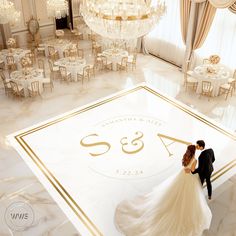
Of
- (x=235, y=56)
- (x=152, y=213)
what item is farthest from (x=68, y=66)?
(x=152, y=213)

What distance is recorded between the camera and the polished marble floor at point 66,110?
5898 millimetres

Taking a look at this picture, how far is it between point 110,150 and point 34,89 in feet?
11.9

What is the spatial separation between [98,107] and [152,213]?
4.64m

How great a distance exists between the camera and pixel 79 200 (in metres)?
6.36

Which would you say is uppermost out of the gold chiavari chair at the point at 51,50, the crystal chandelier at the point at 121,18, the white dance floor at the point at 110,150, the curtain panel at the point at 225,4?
the crystal chandelier at the point at 121,18

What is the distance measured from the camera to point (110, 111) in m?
9.20

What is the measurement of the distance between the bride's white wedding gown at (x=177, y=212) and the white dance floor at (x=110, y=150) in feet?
2.08

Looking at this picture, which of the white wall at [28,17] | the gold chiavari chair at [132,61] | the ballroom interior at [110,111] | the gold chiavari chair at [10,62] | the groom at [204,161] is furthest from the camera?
the white wall at [28,17]

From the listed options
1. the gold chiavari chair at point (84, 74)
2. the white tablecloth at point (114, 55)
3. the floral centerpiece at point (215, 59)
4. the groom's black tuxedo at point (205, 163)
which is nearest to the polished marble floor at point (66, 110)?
the gold chiavari chair at point (84, 74)

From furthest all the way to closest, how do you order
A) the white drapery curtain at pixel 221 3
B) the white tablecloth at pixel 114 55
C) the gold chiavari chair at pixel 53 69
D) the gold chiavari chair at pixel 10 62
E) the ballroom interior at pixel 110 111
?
the gold chiavari chair at pixel 10 62
the white tablecloth at pixel 114 55
the gold chiavari chair at pixel 53 69
the white drapery curtain at pixel 221 3
the ballroom interior at pixel 110 111

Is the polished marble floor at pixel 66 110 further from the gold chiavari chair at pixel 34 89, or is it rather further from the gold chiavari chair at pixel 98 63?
the gold chiavari chair at pixel 98 63

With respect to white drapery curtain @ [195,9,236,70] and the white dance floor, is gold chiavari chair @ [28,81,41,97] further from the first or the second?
white drapery curtain @ [195,9,236,70]

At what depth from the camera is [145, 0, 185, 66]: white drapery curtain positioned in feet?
37.3

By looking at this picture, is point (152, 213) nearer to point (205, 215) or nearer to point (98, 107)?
point (205, 215)
